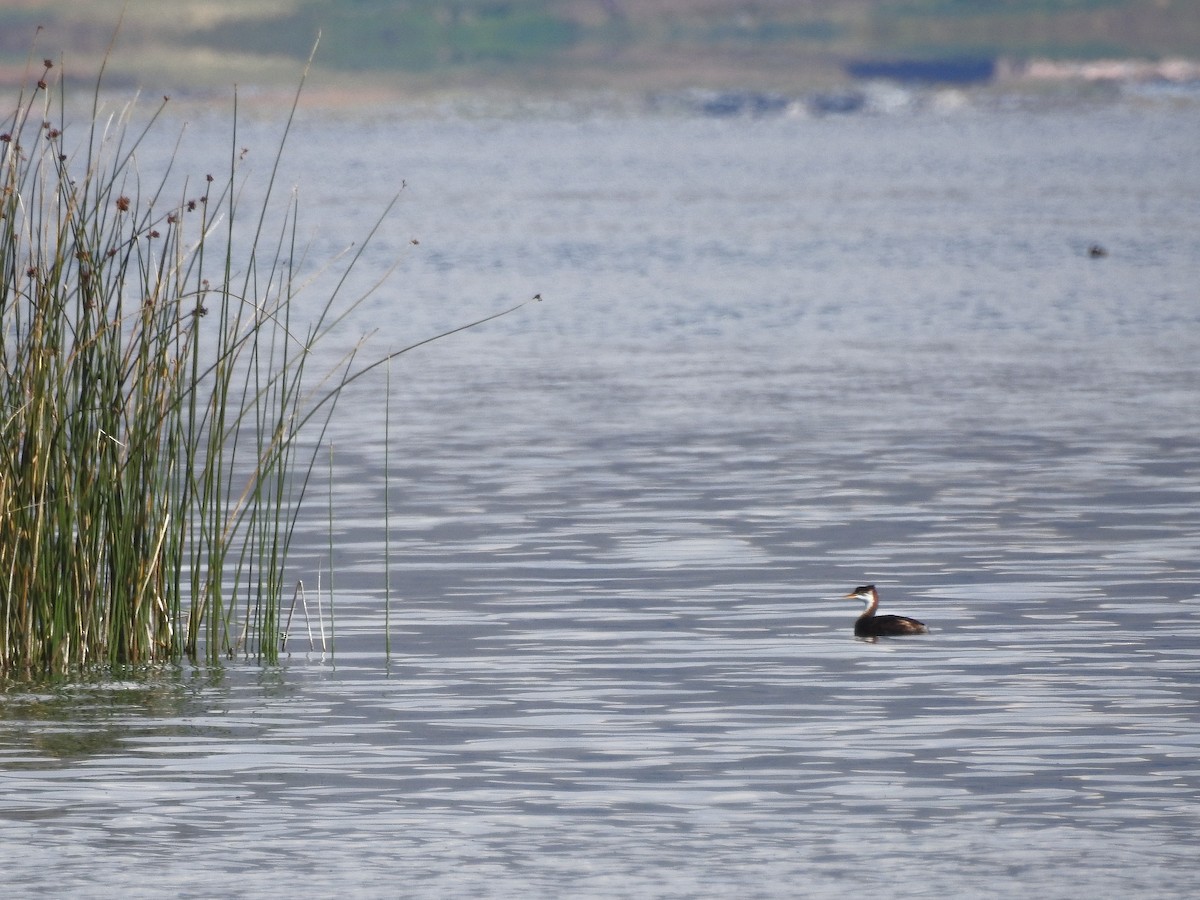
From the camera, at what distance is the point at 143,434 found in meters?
8.77

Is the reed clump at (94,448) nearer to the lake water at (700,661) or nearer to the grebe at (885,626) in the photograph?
the lake water at (700,661)

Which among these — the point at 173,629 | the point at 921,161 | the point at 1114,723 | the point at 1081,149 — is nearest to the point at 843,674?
the point at 1114,723


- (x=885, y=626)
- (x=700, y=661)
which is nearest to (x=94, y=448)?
(x=700, y=661)

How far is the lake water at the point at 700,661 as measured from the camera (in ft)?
22.8

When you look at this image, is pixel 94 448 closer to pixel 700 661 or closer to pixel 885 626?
pixel 700 661

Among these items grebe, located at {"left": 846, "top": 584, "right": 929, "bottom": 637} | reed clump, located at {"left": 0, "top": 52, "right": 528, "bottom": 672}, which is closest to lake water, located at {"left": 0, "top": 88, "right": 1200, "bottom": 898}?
grebe, located at {"left": 846, "top": 584, "right": 929, "bottom": 637}

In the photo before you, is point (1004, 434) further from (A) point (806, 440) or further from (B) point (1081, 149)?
(B) point (1081, 149)

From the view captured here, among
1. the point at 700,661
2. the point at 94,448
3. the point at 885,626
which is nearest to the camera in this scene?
the point at 94,448

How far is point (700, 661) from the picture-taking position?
9742 mm

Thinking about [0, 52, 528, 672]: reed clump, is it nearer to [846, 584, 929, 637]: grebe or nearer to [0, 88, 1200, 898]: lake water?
[0, 88, 1200, 898]: lake water

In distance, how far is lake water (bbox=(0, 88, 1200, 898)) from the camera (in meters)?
6.95

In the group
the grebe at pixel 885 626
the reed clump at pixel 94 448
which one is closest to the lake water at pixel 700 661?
the grebe at pixel 885 626

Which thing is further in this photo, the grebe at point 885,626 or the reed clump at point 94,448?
the grebe at point 885,626

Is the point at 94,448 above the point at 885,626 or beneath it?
above
